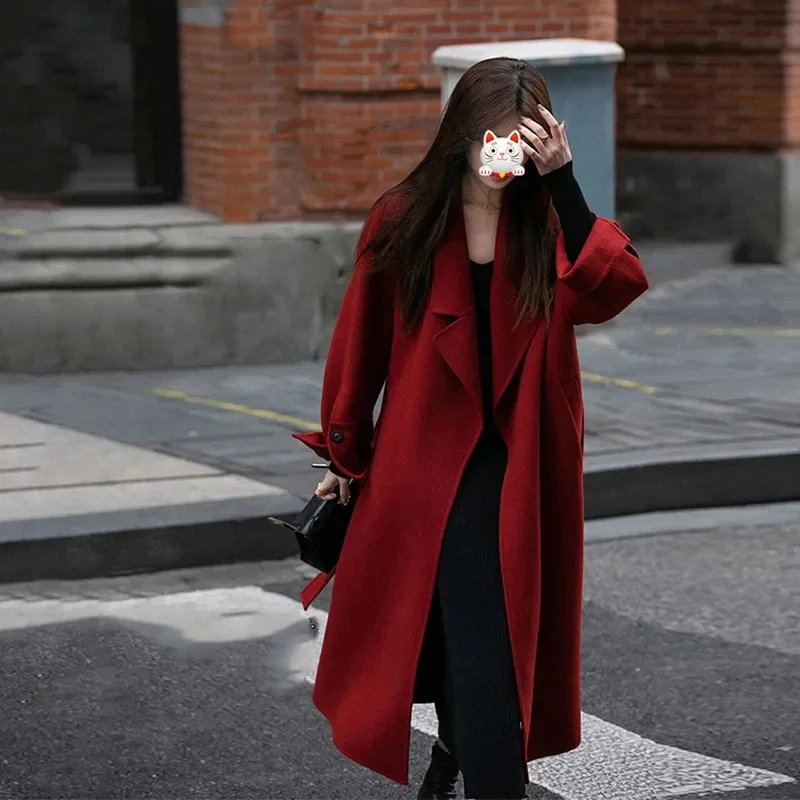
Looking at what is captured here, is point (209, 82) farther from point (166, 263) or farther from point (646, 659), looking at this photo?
point (646, 659)

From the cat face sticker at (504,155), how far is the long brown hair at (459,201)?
4 cm

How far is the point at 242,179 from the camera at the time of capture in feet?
32.1

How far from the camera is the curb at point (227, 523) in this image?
21.2ft

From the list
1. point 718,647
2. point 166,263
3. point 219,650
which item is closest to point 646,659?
point 718,647

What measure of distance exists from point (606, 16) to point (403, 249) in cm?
696

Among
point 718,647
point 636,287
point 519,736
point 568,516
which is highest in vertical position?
point 636,287

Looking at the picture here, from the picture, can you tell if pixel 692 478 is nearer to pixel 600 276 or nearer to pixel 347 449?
pixel 347 449

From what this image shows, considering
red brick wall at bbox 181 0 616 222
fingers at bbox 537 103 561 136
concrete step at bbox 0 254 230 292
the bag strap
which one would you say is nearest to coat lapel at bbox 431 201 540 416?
fingers at bbox 537 103 561 136

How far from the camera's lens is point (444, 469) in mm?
3814

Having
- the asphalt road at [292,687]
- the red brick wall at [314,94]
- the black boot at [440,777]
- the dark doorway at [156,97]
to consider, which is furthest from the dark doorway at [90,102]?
the black boot at [440,777]

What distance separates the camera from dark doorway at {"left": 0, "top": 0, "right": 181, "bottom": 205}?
32.3ft

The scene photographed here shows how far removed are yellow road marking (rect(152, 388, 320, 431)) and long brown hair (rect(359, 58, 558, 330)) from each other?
4.26m

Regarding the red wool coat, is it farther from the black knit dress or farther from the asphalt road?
the asphalt road

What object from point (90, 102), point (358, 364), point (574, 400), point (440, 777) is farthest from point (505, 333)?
point (90, 102)
